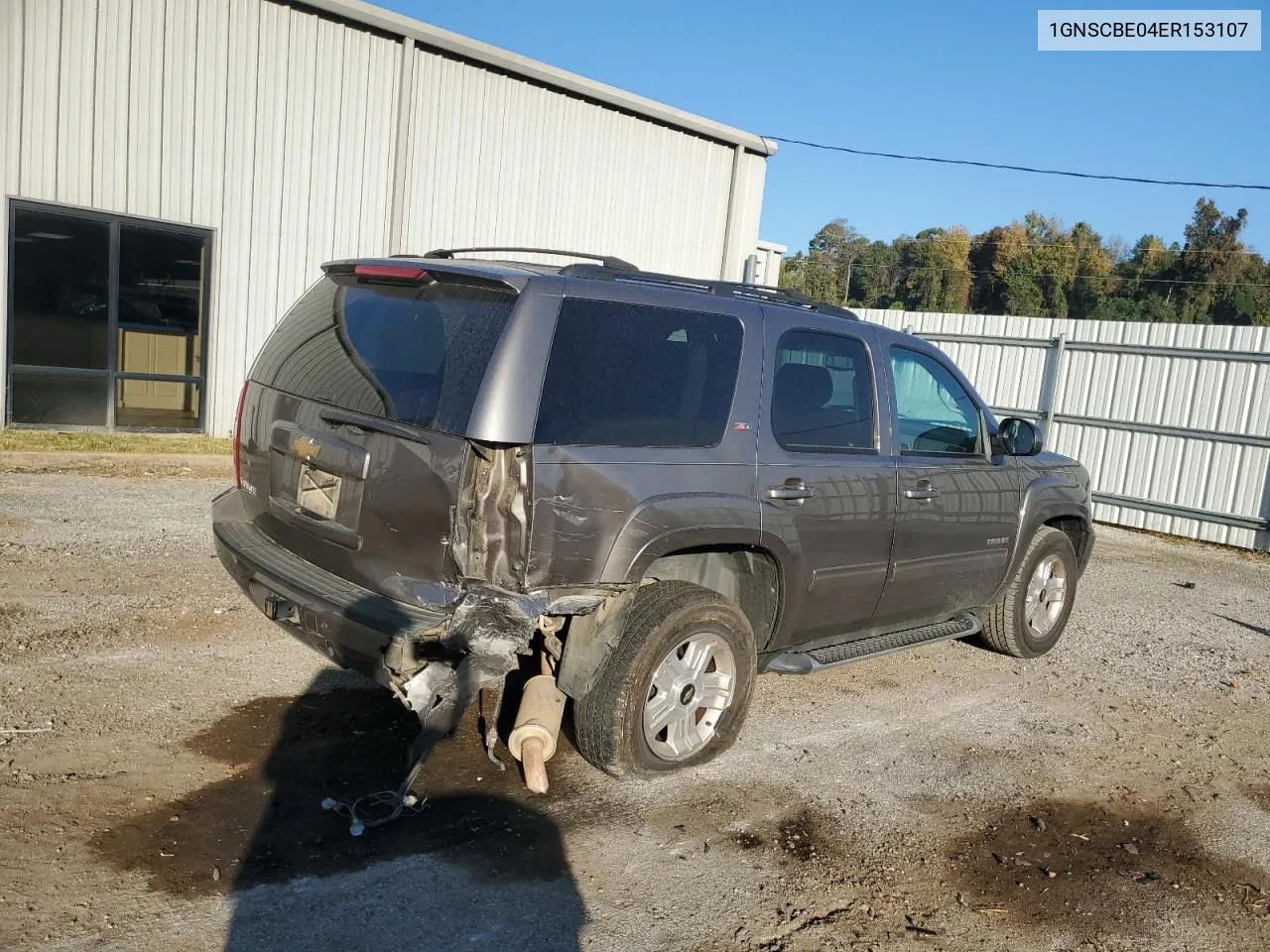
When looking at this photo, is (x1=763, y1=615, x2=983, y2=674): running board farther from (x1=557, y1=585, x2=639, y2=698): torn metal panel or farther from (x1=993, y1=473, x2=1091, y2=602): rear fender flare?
(x1=557, y1=585, x2=639, y2=698): torn metal panel

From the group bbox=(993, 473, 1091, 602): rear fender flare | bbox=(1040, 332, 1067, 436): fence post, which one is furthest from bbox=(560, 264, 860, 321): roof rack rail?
bbox=(1040, 332, 1067, 436): fence post

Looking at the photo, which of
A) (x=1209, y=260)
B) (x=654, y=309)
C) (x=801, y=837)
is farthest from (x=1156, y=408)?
(x=1209, y=260)

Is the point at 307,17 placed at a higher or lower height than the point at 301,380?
higher

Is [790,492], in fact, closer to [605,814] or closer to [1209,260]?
[605,814]

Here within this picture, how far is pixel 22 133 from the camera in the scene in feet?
36.9

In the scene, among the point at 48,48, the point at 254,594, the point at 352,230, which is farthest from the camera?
the point at 352,230

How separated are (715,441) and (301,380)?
172 centimetres

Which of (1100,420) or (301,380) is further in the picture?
(1100,420)

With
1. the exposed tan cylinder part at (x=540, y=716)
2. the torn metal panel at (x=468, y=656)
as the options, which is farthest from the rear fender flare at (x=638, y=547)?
the torn metal panel at (x=468, y=656)

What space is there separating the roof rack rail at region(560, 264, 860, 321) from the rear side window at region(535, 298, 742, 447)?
160 mm

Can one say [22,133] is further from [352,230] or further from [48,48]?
[352,230]

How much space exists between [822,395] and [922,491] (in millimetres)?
798

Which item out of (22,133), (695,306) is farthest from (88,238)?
(695,306)

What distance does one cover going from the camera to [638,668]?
4.14 m
